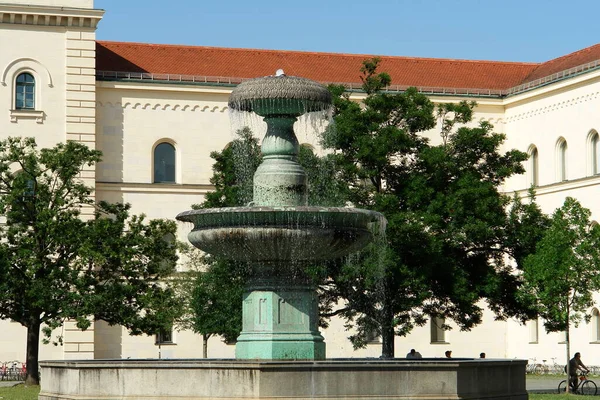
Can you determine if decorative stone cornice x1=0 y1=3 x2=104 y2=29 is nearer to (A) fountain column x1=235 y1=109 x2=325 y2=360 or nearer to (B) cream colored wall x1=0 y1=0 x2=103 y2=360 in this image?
(B) cream colored wall x1=0 y1=0 x2=103 y2=360

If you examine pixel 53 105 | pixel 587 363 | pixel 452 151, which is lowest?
pixel 587 363

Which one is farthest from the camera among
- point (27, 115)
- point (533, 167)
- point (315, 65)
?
point (315, 65)

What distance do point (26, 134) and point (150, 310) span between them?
14.3 meters

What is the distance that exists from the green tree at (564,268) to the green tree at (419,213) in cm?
97

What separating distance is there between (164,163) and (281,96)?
36507 millimetres

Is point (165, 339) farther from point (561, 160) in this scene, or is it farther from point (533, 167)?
point (561, 160)

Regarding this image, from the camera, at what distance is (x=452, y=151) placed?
138ft

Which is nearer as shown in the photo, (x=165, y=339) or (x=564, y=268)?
(x=564, y=268)

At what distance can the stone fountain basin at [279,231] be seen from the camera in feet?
74.3

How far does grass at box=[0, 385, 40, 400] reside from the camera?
34.4m

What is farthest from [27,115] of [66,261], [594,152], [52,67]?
[594,152]

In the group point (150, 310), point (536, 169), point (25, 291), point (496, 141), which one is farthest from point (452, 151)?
point (536, 169)

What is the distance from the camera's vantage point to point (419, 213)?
133ft

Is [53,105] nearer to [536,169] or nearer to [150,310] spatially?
[150,310]
